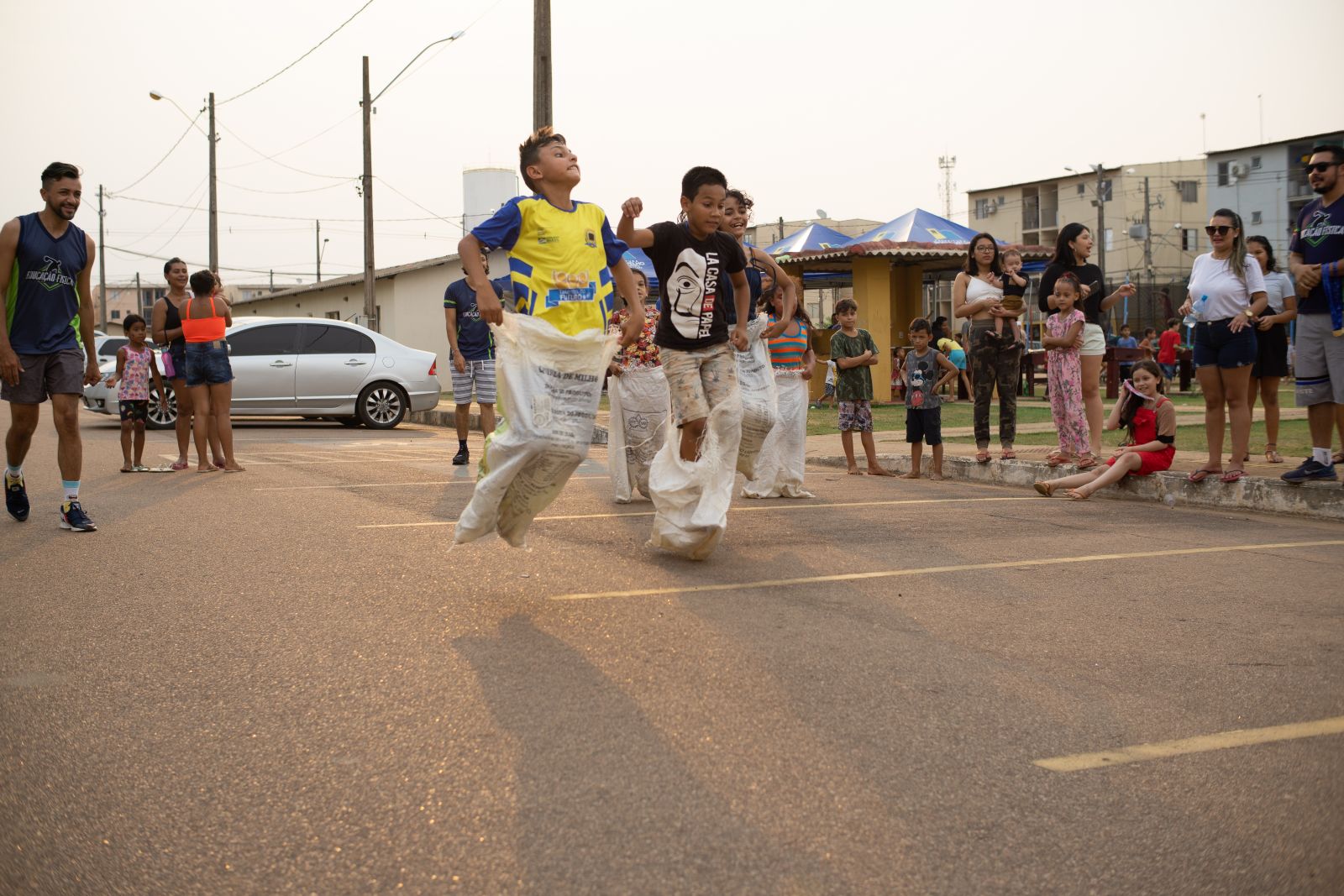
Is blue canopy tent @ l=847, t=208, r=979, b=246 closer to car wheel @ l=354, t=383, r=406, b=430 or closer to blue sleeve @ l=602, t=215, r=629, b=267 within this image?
car wheel @ l=354, t=383, r=406, b=430

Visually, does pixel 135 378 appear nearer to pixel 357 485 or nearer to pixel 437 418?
pixel 357 485

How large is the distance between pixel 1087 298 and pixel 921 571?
476 centimetres

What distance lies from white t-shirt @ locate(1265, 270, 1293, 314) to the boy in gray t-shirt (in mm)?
3277

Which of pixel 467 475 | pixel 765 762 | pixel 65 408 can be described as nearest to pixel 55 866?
pixel 765 762

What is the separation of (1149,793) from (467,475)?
802 centimetres

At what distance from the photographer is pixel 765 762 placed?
323 cm

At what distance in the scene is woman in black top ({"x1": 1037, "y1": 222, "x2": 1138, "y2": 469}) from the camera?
9.68 meters

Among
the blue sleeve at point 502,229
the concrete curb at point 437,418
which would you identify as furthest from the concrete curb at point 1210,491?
the concrete curb at point 437,418

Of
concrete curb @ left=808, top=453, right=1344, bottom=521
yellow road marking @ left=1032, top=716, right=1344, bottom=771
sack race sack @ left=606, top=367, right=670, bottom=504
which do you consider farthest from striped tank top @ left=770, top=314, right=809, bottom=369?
yellow road marking @ left=1032, top=716, right=1344, bottom=771

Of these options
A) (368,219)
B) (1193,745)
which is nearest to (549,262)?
(1193,745)

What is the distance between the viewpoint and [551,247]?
18.4 feet

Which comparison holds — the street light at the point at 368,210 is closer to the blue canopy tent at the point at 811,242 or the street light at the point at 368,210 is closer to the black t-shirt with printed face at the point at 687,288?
the blue canopy tent at the point at 811,242

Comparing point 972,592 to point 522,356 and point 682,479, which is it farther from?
point 522,356

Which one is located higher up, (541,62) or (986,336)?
(541,62)
